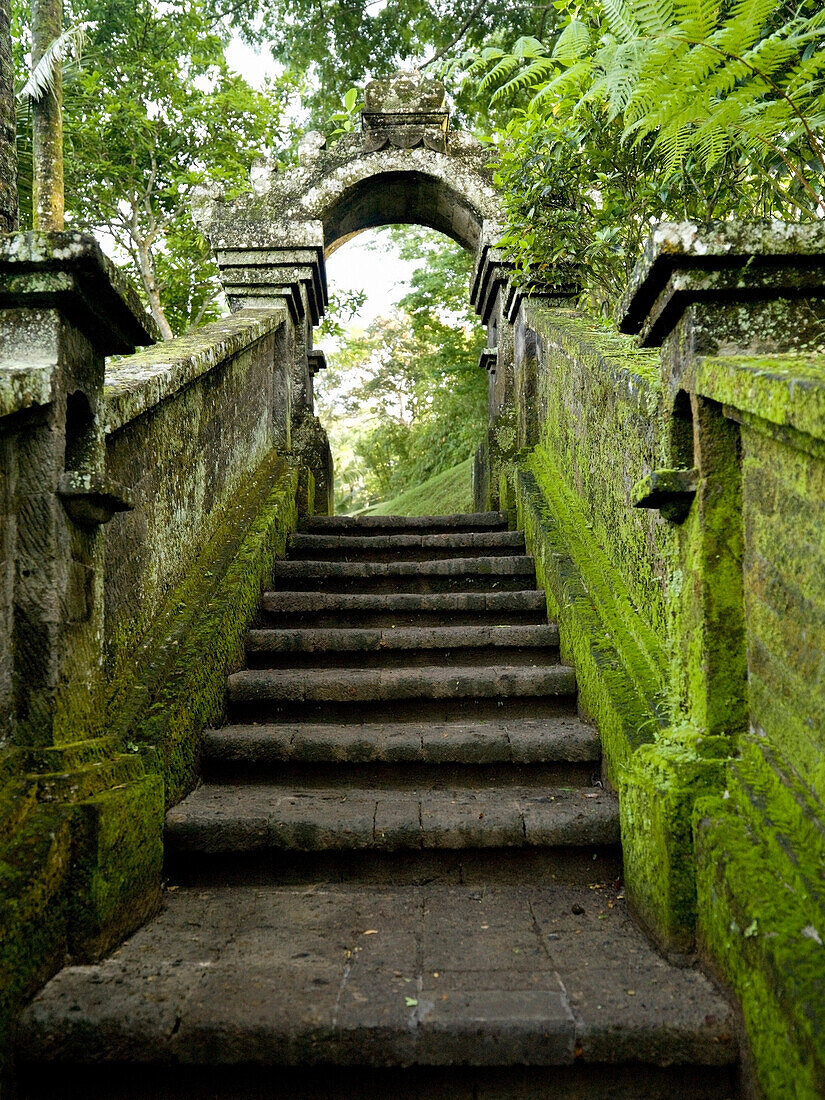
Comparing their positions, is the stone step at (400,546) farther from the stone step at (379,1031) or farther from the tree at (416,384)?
the tree at (416,384)

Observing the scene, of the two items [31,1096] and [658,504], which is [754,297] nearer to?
[658,504]

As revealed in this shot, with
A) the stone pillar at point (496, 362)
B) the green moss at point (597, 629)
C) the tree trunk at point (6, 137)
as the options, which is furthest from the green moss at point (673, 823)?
the tree trunk at point (6, 137)

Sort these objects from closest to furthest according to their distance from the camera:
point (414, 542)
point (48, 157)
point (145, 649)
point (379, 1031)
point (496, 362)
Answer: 1. point (379, 1031)
2. point (145, 649)
3. point (414, 542)
4. point (496, 362)
5. point (48, 157)

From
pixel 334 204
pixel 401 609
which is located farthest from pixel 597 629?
pixel 334 204

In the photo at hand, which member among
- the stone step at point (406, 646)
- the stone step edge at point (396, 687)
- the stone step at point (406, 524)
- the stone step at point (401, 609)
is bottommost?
the stone step edge at point (396, 687)

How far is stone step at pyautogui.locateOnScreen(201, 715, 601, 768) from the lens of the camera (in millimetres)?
2787

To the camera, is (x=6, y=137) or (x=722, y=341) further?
(x=6, y=137)

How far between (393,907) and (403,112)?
5.89 meters

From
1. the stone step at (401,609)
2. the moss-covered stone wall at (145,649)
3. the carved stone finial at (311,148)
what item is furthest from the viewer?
the carved stone finial at (311,148)

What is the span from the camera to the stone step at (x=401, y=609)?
Result: 3.86 metres

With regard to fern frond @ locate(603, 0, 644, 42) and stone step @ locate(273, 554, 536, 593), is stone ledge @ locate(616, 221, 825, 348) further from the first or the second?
stone step @ locate(273, 554, 536, 593)

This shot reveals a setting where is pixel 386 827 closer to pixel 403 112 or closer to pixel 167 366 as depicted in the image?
pixel 167 366

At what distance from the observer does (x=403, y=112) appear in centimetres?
572

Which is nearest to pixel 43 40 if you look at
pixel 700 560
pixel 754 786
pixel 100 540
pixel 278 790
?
pixel 100 540
